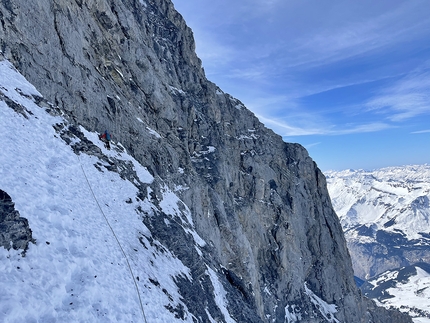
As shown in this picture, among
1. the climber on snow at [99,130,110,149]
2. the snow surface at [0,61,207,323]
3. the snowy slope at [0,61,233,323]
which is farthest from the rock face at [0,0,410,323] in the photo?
the climber on snow at [99,130,110,149]

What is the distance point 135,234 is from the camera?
61.9 ft

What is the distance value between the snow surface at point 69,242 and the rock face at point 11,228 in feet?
0.98

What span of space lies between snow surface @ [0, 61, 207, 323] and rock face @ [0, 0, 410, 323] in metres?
2.36

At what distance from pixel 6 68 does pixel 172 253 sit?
1976 cm

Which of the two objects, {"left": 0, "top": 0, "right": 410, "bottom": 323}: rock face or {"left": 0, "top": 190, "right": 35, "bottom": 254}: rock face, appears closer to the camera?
{"left": 0, "top": 190, "right": 35, "bottom": 254}: rock face

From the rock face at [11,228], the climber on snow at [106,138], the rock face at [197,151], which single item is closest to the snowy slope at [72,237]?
the rock face at [11,228]

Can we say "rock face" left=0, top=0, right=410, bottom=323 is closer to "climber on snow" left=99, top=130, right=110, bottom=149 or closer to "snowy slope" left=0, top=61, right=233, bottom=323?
"snowy slope" left=0, top=61, right=233, bottom=323

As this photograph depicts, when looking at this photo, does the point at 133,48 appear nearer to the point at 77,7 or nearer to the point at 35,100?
the point at 77,7

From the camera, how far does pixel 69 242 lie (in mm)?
12805

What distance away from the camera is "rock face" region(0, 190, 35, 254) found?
10.3 metres

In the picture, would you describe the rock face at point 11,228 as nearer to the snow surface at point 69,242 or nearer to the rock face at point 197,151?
the snow surface at point 69,242

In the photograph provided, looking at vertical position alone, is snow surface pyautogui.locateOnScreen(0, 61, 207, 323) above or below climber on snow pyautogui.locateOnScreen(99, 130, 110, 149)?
below

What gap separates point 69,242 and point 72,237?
45 cm

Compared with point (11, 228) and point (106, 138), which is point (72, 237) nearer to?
point (11, 228)
